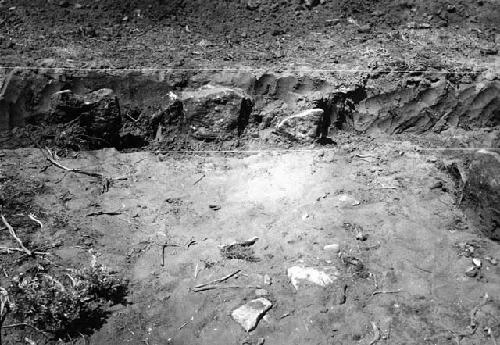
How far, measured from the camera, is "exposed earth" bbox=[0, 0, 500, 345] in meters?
3.32

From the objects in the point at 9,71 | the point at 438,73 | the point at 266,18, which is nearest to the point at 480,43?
the point at 438,73

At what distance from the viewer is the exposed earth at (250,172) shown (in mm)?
3320

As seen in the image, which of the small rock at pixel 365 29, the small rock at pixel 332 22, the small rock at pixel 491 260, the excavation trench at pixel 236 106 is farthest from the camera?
the small rock at pixel 332 22

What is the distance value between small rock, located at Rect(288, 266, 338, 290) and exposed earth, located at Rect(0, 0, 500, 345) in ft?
0.04

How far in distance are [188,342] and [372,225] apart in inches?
68.5

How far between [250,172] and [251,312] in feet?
5.62

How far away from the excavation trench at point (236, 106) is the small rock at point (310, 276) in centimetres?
177

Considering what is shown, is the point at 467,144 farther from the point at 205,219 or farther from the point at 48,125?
the point at 48,125

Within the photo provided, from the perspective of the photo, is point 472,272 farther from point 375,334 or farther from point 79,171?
point 79,171

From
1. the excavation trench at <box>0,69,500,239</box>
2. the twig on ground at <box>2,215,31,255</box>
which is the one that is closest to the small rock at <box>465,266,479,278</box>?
the excavation trench at <box>0,69,500,239</box>

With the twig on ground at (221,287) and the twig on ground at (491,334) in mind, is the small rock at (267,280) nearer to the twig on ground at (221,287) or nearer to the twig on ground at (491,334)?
the twig on ground at (221,287)

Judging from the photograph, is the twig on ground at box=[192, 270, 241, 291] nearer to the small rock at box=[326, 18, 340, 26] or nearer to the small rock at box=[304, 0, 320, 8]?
the small rock at box=[326, 18, 340, 26]

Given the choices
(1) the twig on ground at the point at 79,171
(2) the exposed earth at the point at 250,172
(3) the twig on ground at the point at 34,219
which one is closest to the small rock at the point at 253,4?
(2) the exposed earth at the point at 250,172

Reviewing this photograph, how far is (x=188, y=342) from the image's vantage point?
319 cm
